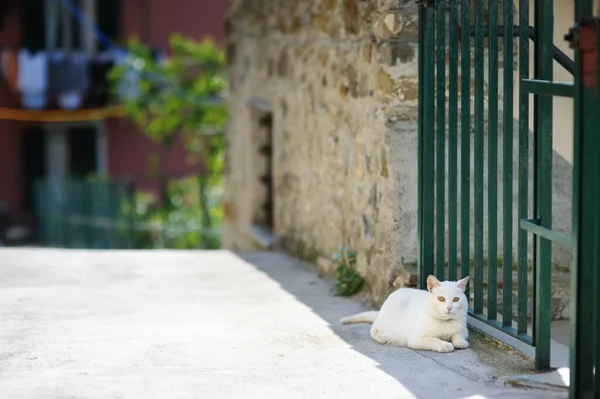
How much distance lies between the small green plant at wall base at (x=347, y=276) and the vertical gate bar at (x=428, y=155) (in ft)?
2.39

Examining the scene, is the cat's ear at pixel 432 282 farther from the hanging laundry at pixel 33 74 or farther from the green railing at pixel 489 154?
the hanging laundry at pixel 33 74

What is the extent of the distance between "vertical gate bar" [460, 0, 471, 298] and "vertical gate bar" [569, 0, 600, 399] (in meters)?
1.05

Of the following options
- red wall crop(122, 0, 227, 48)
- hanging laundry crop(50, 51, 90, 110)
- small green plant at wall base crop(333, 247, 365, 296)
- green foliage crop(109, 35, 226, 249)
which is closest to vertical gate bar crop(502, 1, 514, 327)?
small green plant at wall base crop(333, 247, 365, 296)

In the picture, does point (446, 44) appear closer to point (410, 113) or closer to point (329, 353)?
point (410, 113)

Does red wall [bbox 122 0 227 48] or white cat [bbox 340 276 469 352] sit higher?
red wall [bbox 122 0 227 48]

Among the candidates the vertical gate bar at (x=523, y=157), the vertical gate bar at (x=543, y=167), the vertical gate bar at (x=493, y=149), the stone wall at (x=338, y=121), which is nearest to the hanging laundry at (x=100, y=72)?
the stone wall at (x=338, y=121)

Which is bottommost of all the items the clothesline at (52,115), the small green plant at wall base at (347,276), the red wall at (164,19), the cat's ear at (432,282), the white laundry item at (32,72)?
the small green plant at wall base at (347,276)

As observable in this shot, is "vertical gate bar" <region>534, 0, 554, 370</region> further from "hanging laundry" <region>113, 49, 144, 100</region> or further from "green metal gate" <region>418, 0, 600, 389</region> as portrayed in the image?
"hanging laundry" <region>113, 49, 144, 100</region>

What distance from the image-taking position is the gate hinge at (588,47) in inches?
140

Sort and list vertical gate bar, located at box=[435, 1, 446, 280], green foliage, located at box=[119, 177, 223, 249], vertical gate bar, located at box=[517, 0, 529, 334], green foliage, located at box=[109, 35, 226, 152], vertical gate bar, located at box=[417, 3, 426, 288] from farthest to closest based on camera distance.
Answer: green foliage, located at box=[109, 35, 226, 152], green foliage, located at box=[119, 177, 223, 249], vertical gate bar, located at box=[417, 3, 426, 288], vertical gate bar, located at box=[435, 1, 446, 280], vertical gate bar, located at box=[517, 0, 529, 334]

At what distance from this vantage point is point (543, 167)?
397cm

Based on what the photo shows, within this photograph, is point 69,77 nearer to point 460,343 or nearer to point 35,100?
point 35,100

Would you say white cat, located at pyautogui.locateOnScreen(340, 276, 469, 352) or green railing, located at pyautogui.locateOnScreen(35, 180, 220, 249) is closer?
white cat, located at pyautogui.locateOnScreen(340, 276, 469, 352)

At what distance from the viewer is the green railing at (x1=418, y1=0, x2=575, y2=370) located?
3982mm
